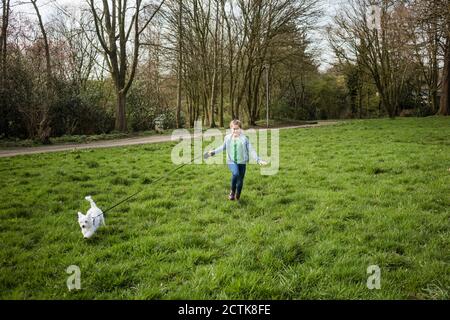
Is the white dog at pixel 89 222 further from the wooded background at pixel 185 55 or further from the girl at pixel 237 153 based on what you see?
the wooded background at pixel 185 55

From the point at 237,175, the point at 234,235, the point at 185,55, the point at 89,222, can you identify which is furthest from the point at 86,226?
the point at 185,55

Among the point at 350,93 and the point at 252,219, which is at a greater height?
A: the point at 350,93

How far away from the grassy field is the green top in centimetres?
91

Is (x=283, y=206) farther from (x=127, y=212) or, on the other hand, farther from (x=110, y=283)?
(x=110, y=283)

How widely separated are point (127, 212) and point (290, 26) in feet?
78.7

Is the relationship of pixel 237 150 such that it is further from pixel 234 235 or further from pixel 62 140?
pixel 62 140

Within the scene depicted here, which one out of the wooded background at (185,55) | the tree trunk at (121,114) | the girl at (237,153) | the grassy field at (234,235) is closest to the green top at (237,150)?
the girl at (237,153)

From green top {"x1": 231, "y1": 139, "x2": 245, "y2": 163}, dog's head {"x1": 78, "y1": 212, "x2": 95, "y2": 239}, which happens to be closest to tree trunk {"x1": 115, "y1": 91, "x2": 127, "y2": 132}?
green top {"x1": 231, "y1": 139, "x2": 245, "y2": 163}

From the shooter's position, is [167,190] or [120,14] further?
[120,14]

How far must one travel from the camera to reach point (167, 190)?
26.1 ft

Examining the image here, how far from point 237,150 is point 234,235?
222cm

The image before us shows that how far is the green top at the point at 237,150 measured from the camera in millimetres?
6816

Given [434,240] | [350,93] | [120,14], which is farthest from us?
[350,93]

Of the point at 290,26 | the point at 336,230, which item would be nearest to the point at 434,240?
the point at 336,230
